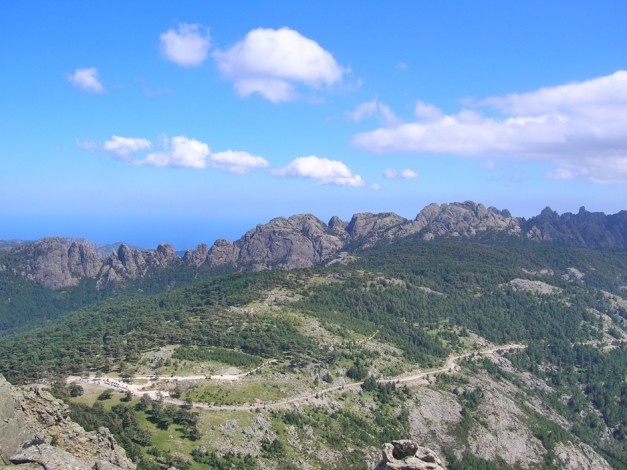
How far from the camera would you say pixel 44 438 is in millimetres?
37719

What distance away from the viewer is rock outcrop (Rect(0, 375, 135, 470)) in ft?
108

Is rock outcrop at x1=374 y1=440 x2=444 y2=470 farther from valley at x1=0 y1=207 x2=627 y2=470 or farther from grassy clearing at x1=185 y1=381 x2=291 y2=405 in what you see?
grassy clearing at x1=185 y1=381 x2=291 y2=405

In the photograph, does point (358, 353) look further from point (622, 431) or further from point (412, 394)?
point (622, 431)

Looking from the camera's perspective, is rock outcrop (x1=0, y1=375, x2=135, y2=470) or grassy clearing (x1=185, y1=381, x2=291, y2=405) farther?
grassy clearing (x1=185, y1=381, x2=291, y2=405)

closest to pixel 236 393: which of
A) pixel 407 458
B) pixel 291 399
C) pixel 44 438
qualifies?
pixel 291 399

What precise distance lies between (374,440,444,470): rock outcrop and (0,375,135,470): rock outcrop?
2122cm

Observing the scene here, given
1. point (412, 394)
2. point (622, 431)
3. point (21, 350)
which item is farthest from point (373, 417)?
point (21, 350)

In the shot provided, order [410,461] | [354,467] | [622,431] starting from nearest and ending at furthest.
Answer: [410,461]
[354,467]
[622,431]

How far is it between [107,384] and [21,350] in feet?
237

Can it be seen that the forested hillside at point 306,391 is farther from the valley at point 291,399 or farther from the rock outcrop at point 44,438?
the rock outcrop at point 44,438

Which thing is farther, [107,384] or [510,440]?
[510,440]

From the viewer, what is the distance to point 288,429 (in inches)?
4663

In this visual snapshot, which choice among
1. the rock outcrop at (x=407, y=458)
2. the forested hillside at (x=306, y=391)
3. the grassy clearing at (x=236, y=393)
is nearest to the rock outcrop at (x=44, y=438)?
the rock outcrop at (x=407, y=458)

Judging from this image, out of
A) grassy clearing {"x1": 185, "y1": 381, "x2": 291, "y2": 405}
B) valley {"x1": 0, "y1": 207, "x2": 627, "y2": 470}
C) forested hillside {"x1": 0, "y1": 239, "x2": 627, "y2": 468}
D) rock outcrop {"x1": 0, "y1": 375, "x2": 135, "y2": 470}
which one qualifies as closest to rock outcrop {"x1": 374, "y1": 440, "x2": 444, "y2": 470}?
rock outcrop {"x1": 0, "y1": 375, "x2": 135, "y2": 470}
